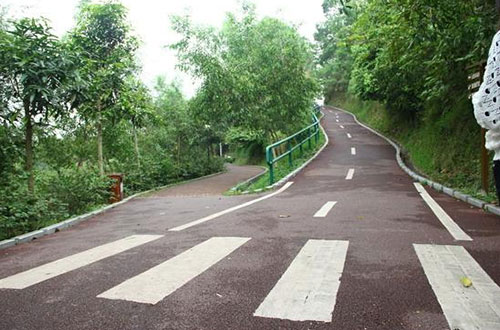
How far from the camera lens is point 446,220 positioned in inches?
236

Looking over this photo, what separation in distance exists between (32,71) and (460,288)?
7641 millimetres

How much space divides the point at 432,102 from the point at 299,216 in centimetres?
1352

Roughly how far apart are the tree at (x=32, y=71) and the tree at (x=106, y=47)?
3082mm

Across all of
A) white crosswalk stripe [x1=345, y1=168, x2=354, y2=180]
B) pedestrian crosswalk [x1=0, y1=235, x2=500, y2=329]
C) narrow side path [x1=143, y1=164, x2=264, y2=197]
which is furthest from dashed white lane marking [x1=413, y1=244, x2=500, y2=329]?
narrow side path [x1=143, y1=164, x2=264, y2=197]

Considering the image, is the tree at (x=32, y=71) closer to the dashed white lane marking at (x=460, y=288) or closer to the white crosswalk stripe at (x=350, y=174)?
the dashed white lane marking at (x=460, y=288)

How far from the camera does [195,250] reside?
4.55 m

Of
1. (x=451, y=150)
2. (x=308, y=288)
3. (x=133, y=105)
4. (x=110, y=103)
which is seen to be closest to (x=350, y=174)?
(x=451, y=150)

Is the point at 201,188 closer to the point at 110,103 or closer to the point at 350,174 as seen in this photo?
the point at 110,103

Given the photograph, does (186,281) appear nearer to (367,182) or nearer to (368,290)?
(368,290)

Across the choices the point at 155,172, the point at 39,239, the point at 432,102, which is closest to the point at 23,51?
the point at 39,239

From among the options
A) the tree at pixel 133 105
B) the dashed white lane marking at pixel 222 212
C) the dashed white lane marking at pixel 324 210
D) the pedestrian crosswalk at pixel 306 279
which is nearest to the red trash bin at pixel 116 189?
the tree at pixel 133 105

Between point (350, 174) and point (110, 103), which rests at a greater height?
point (110, 103)

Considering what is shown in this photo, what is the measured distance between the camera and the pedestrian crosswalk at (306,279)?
2.67 metres

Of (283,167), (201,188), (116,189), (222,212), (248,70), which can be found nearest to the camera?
(222,212)
